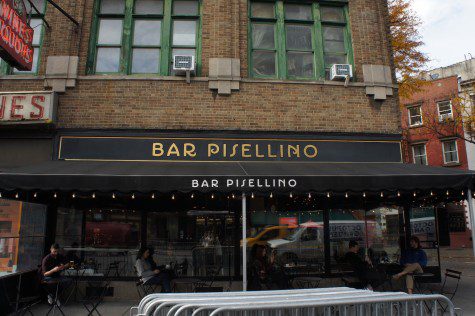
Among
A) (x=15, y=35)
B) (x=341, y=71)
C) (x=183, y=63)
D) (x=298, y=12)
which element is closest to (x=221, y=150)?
(x=183, y=63)

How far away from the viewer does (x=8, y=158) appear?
8.57 metres

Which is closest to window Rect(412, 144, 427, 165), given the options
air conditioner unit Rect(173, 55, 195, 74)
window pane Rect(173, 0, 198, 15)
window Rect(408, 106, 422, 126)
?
window Rect(408, 106, 422, 126)

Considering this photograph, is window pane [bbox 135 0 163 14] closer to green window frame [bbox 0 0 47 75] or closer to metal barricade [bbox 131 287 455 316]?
green window frame [bbox 0 0 47 75]

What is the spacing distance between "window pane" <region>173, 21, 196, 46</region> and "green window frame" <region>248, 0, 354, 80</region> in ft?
4.97

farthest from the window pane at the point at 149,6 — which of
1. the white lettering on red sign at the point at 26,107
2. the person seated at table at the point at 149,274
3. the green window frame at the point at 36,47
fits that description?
the person seated at table at the point at 149,274

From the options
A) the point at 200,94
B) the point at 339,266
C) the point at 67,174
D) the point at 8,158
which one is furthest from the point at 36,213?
the point at 339,266

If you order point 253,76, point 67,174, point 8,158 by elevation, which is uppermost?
point 253,76

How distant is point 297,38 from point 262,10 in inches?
49.2

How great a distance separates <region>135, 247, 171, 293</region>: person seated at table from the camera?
7595mm

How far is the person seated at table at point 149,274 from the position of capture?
7.59 metres

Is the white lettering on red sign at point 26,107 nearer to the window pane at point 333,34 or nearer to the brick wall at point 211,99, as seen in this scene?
the brick wall at point 211,99

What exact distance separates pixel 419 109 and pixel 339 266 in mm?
23974

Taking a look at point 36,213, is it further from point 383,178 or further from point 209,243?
point 383,178

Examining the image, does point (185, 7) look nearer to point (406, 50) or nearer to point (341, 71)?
point (341, 71)
